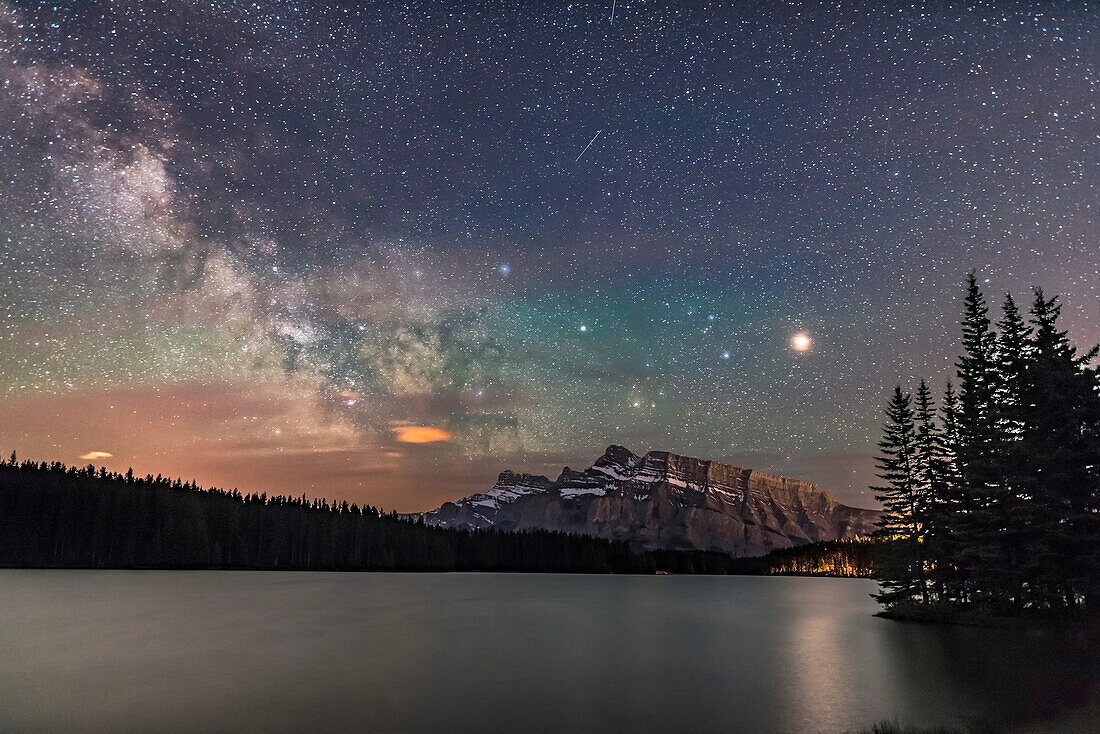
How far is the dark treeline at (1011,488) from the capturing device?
40844 millimetres

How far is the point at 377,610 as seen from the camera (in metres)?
63.6

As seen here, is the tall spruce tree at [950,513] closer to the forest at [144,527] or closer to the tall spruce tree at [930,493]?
the tall spruce tree at [930,493]

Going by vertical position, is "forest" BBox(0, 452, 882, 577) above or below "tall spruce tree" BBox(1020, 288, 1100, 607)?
below

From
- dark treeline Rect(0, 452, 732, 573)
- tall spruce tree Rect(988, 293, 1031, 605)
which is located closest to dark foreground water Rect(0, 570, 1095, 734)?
tall spruce tree Rect(988, 293, 1031, 605)

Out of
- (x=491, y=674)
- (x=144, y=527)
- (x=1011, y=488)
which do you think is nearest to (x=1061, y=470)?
(x=1011, y=488)

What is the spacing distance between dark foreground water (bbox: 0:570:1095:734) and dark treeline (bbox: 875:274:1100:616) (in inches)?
157

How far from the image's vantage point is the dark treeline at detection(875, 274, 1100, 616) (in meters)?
40.8

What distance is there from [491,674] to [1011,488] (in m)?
38.3

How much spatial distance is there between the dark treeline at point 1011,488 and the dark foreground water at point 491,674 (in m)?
4.00

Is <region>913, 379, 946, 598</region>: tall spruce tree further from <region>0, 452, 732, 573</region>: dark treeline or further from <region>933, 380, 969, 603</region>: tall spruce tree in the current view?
<region>0, 452, 732, 573</region>: dark treeline

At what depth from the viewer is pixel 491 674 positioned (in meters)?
29.5

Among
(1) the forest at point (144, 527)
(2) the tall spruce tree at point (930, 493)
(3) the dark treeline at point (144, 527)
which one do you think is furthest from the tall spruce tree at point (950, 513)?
(3) the dark treeline at point (144, 527)

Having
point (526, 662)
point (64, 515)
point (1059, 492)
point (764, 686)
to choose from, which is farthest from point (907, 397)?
point (64, 515)

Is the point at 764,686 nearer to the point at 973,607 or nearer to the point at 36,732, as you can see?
the point at 36,732
